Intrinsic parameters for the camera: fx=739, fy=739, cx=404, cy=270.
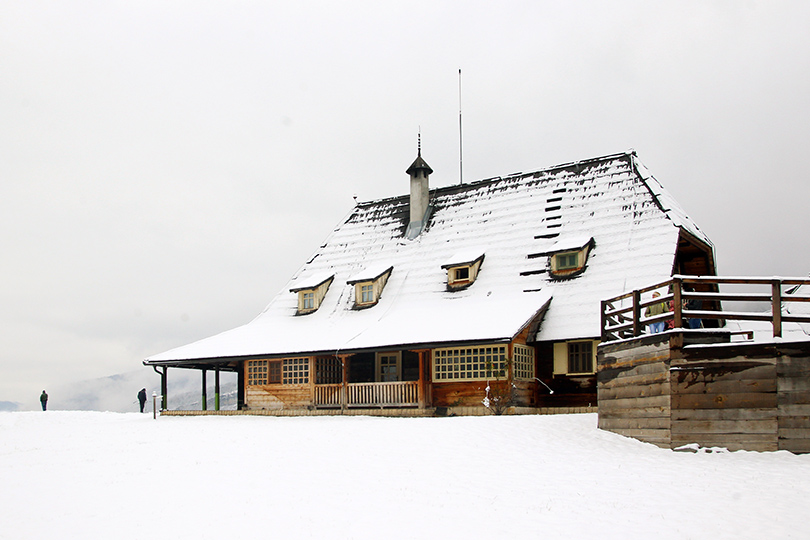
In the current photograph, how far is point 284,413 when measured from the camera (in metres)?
24.4

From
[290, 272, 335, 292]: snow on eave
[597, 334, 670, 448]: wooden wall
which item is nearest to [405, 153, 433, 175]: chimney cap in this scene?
[290, 272, 335, 292]: snow on eave

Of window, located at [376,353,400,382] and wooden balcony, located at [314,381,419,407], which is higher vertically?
window, located at [376,353,400,382]

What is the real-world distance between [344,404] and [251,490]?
460 inches

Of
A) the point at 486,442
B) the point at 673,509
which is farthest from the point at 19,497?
the point at 673,509

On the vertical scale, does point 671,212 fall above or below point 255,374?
above

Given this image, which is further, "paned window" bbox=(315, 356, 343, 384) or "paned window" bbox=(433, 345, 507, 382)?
"paned window" bbox=(315, 356, 343, 384)

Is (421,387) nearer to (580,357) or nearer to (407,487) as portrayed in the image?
(580,357)

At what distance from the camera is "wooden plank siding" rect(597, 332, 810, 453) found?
12.7 metres

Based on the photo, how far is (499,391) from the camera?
21109 mm

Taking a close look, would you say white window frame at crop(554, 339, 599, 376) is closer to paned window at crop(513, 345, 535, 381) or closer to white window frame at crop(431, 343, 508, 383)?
paned window at crop(513, 345, 535, 381)

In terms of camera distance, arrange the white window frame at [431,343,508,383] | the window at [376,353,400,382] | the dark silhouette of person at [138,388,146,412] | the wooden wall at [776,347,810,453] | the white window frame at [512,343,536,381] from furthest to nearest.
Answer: the dark silhouette of person at [138,388,146,412], the window at [376,353,400,382], the white window frame at [512,343,536,381], the white window frame at [431,343,508,383], the wooden wall at [776,347,810,453]

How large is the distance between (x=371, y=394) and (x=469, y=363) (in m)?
3.48

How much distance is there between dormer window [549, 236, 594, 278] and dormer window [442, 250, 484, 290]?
2641 millimetres

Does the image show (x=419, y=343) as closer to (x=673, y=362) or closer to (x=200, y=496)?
(x=673, y=362)
